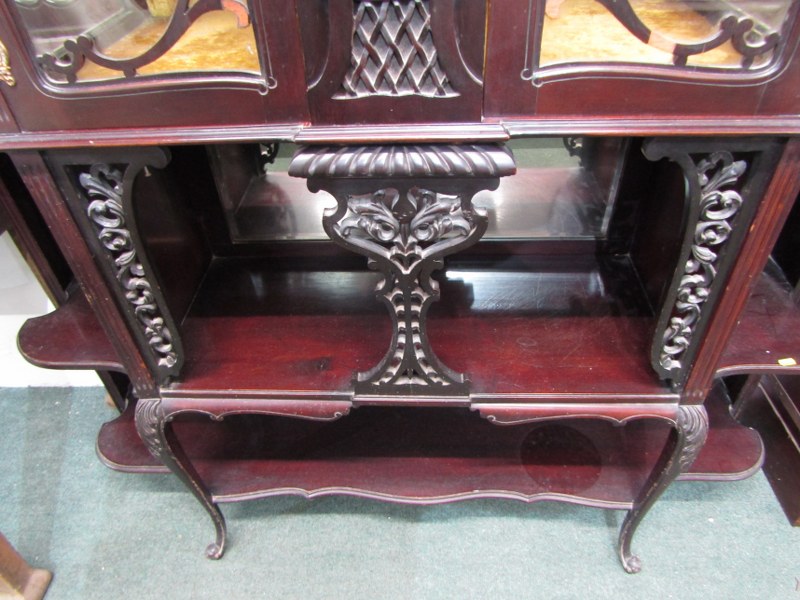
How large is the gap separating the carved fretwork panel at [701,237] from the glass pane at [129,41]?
43 cm

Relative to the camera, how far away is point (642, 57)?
566 millimetres

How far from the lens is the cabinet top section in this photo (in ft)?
1.81

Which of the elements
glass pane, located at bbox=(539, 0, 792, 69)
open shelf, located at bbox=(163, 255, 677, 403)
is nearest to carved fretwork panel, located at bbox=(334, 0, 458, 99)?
glass pane, located at bbox=(539, 0, 792, 69)

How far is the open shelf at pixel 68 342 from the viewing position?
915mm

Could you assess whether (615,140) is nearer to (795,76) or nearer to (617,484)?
(795,76)

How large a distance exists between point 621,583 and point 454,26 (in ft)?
3.16

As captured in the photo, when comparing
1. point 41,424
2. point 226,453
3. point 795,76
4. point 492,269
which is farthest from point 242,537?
point 795,76

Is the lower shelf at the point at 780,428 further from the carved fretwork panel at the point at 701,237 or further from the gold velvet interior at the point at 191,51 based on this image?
the gold velvet interior at the point at 191,51

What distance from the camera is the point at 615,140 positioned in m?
0.95

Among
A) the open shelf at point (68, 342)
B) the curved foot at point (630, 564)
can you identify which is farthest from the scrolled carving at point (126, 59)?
the curved foot at point (630, 564)

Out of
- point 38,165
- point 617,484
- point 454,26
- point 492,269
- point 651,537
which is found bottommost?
point 651,537

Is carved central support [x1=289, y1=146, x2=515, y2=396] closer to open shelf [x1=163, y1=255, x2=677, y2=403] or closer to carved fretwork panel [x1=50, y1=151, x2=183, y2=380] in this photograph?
open shelf [x1=163, y1=255, x2=677, y2=403]

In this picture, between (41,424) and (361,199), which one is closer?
(361,199)

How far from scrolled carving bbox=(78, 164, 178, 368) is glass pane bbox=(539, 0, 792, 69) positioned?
18.9 inches
